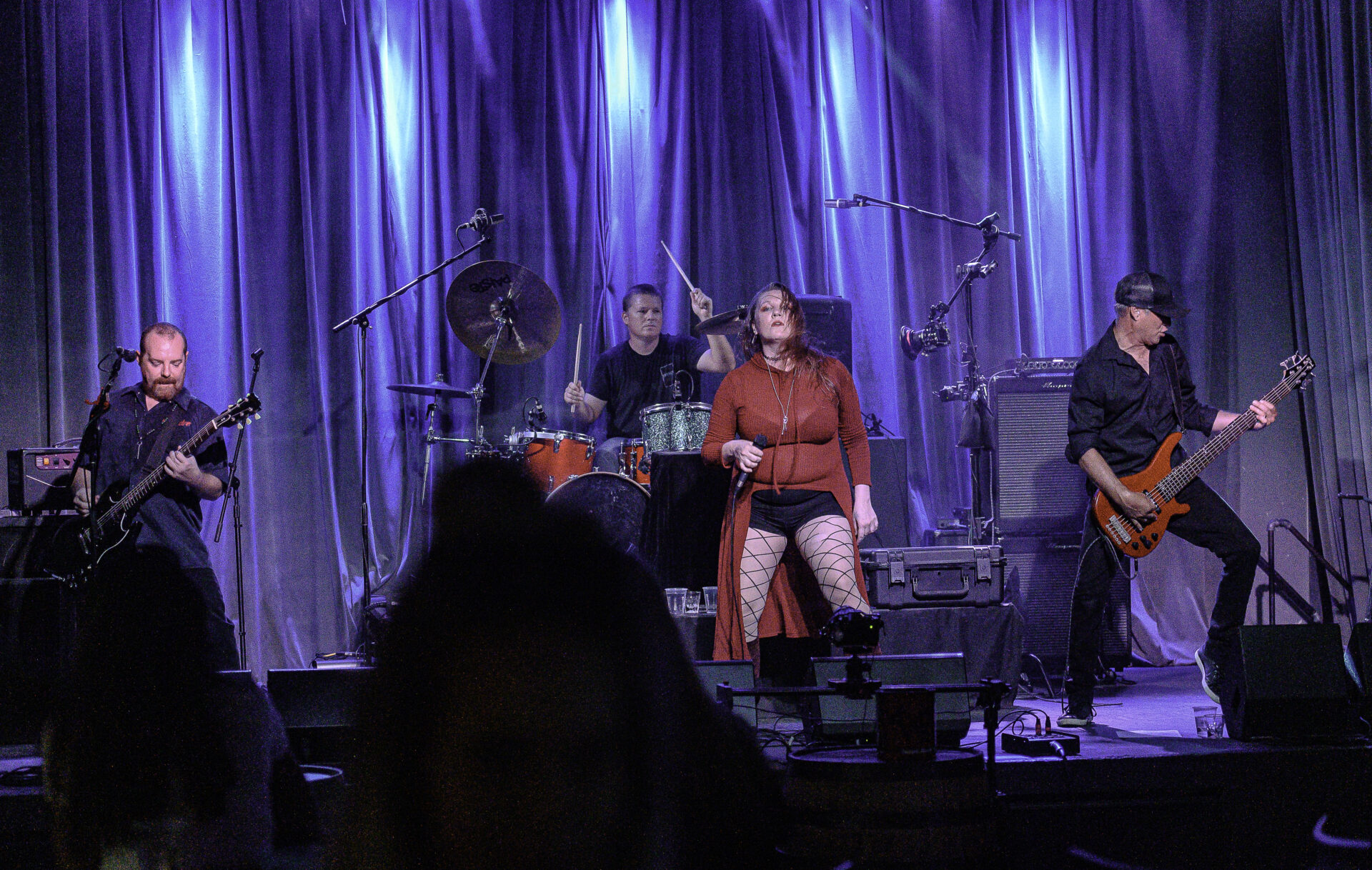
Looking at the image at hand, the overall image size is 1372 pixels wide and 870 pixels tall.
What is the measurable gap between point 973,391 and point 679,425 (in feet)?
6.27

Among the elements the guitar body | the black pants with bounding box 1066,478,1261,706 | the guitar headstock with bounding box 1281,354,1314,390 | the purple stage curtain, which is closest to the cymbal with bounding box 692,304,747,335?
the purple stage curtain

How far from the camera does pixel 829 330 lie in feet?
21.8

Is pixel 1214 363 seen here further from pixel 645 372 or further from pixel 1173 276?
pixel 645 372

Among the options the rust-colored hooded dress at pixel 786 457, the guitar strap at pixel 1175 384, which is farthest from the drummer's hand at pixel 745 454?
the guitar strap at pixel 1175 384

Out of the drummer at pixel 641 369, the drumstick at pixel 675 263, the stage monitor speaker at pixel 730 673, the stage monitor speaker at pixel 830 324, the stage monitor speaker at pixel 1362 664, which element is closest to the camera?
the stage monitor speaker at pixel 730 673

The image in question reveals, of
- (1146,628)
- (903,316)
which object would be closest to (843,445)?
(903,316)

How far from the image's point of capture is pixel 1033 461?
21.4 ft

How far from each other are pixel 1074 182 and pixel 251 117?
19.0 feet

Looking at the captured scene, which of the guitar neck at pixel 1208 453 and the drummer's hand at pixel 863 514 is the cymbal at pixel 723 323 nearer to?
the drummer's hand at pixel 863 514

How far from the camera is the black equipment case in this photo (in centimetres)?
549

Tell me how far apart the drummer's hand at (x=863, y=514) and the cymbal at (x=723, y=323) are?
1298 millimetres

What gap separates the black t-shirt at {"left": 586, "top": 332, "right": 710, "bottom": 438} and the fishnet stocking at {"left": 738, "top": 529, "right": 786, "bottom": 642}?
223 cm

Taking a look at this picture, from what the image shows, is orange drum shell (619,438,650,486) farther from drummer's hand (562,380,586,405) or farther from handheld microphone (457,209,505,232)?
handheld microphone (457,209,505,232)

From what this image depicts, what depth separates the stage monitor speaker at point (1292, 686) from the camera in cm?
422
